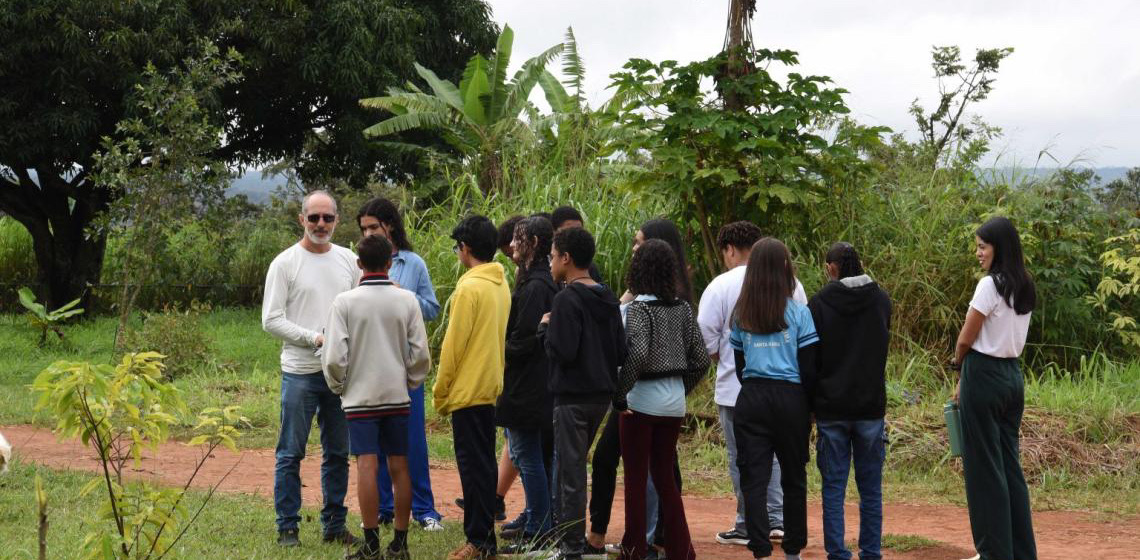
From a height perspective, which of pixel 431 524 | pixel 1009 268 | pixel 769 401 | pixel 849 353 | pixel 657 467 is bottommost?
pixel 431 524

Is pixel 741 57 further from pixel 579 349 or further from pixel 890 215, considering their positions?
pixel 579 349

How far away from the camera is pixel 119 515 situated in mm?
3664

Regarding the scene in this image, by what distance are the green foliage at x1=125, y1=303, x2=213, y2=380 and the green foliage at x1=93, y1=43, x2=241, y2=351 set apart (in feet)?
0.98

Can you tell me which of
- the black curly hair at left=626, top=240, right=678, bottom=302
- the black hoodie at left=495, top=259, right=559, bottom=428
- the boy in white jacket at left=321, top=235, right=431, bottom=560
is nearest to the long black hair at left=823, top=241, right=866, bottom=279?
the black curly hair at left=626, top=240, right=678, bottom=302

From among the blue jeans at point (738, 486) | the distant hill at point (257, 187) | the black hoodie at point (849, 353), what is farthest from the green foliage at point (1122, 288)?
the distant hill at point (257, 187)

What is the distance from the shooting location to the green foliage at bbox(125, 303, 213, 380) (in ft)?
44.1

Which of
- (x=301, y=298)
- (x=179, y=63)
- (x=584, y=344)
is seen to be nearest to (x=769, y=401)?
(x=584, y=344)

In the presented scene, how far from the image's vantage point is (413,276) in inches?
253

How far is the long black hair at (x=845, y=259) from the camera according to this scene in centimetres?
555

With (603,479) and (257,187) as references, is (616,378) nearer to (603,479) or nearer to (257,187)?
(603,479)

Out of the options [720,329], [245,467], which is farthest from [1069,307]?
[245,467]

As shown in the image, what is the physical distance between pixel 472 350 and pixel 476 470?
570 mm

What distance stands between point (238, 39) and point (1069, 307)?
1382 centimetres

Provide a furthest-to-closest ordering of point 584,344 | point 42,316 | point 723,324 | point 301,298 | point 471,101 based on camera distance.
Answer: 1. point 471,101
2. point 42,316
3. point 723,324
4. point 301,298
5. point 584,344
